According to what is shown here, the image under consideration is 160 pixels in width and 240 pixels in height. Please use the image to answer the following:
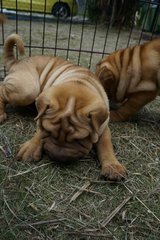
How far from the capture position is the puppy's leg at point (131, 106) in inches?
127

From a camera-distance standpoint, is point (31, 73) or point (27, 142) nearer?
point (27, 142)

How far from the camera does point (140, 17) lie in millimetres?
8242

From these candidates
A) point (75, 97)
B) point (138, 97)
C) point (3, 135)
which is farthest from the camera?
point (138, 97)

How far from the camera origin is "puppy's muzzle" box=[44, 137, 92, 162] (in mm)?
2141

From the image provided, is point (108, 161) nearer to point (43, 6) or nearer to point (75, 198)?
point (75, 198)

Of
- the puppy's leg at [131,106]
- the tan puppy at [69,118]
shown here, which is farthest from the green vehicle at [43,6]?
the tan puppy at [69,118]

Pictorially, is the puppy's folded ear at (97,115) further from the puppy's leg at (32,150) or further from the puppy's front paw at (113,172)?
the puppy's leg at (32,150)

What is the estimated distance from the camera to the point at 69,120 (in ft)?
6.84

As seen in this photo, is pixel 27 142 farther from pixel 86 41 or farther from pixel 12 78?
pixel 86 41

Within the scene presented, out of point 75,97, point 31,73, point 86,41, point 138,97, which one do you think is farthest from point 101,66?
point 86,41

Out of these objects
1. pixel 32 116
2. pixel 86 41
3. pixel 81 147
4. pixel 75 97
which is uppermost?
pixel 75 97

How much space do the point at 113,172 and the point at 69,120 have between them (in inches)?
19.2

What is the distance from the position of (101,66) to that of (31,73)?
74 centimetres

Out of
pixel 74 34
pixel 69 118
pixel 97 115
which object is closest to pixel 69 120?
pixel 69 118
